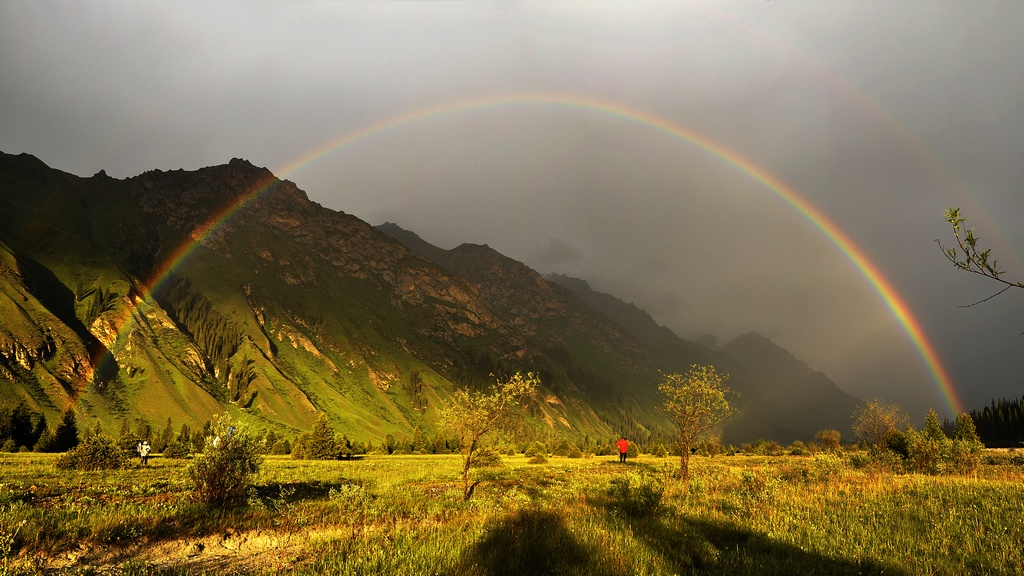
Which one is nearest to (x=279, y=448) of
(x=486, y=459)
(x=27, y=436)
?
(x=27, y=436)

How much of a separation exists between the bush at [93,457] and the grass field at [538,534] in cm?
1128

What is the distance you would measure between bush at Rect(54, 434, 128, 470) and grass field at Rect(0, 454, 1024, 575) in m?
11.3

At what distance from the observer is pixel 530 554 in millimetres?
9000

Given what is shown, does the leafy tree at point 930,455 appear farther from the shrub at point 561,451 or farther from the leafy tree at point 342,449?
the leafy tree at point 342,449

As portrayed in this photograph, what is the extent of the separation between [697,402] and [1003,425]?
17033 cm

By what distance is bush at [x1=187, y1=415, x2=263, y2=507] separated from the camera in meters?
15.5

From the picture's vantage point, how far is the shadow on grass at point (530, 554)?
26.7 feet

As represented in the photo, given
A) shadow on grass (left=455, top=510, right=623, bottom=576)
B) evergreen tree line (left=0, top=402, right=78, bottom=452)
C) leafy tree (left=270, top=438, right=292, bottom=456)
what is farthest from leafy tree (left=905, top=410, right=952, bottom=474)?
evergreen tree line (left=0, top=402, right=78, bottom=452)

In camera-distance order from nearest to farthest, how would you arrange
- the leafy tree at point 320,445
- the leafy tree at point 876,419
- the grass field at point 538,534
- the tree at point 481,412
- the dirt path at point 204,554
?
the grass field at point 538,534 < the dirt path at point 204,554 < the tree at point 481,412 < the leafy tree at point 320,445 < the leafy tree at point 876,419

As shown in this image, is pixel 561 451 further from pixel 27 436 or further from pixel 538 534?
pixel 538 534

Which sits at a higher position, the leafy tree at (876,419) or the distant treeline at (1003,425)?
the leafy tree at (876,419)

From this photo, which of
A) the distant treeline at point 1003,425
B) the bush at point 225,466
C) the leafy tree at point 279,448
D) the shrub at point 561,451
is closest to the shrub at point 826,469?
the bush at point 225,466

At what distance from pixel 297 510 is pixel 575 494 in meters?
12.7

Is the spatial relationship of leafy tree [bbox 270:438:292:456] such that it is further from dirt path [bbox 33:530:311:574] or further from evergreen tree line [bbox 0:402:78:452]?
dirt path [bbox 33:530:311:574]
